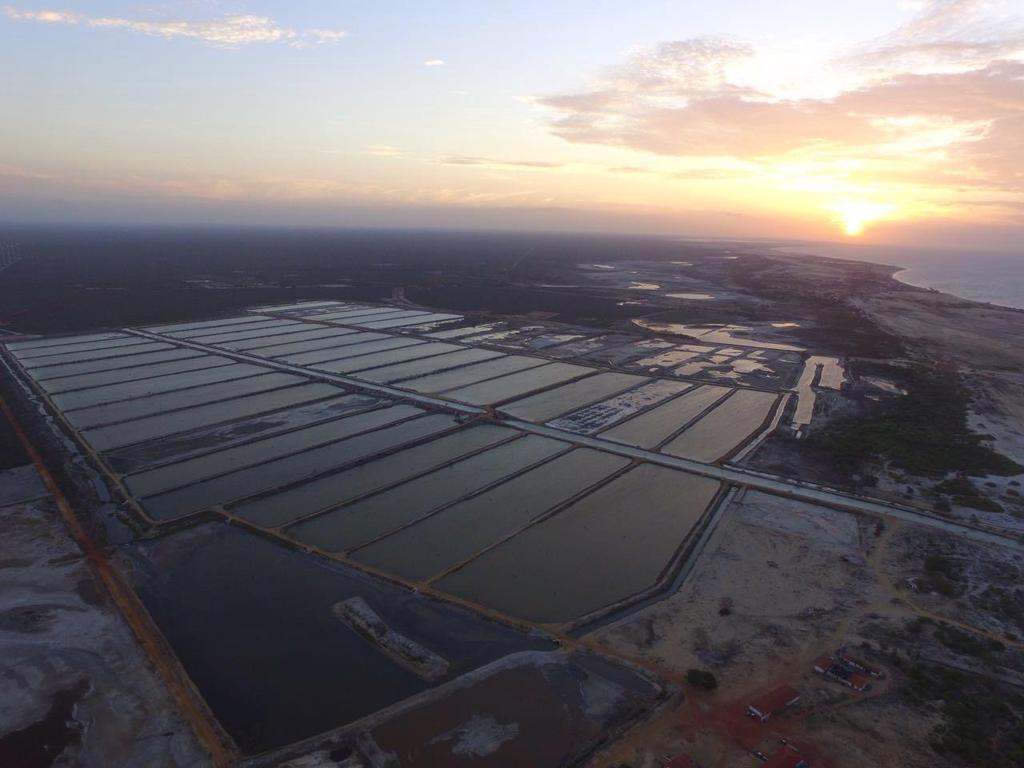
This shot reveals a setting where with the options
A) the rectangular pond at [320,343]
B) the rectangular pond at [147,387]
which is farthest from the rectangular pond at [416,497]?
the rectangular pond at [320,343]

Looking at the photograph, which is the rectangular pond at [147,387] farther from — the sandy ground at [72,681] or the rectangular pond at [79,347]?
the sandy ground at [72,681]

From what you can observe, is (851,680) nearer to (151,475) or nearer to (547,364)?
(151,475)

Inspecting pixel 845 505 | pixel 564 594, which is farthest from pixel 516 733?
pixel 845 505

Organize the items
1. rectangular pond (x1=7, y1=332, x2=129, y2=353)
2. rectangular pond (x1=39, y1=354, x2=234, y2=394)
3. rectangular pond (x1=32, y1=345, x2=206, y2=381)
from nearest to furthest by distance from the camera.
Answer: rectangular pond (x1=39, y1=354, x2=234, y2=394)
rectangular pond (x1=32, y1=345, x2=206, y2=381)
rectangular pond (x1=7, y1=332, x2=129, y2=353)

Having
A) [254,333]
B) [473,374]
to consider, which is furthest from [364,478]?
[254,333]

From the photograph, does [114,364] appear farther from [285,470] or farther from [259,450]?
[285,470]

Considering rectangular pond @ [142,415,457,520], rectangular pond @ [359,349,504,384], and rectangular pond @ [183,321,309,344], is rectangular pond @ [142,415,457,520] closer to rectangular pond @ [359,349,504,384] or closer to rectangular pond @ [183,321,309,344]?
rectangular pond @ [359,349,504,384]

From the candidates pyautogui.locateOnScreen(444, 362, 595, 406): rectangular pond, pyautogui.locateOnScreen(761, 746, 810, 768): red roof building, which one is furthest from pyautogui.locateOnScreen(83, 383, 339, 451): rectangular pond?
pyautogui.locateOnScreen(761, 746, 810, 768): red roof building
